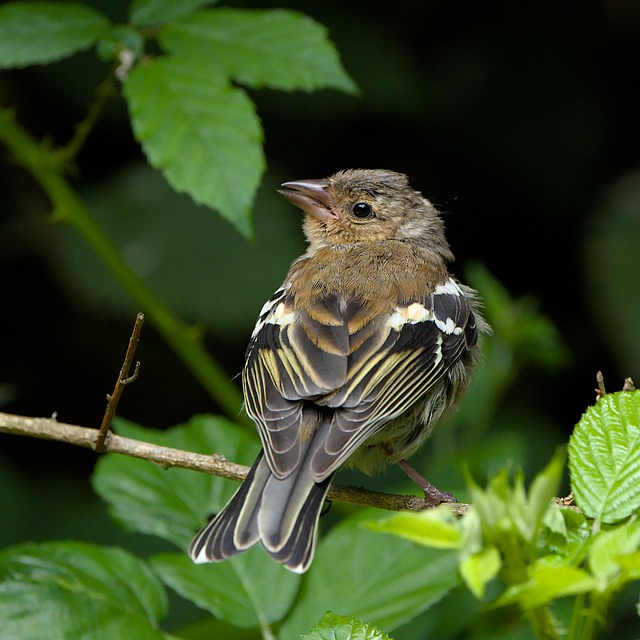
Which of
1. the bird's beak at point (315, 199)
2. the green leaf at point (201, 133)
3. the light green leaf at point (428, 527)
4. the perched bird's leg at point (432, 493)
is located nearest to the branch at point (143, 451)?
the perched bird's leg at point (432, 493)

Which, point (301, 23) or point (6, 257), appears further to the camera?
point (6, 257)

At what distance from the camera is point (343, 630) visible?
1.82 meters

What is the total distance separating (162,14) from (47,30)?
41cm

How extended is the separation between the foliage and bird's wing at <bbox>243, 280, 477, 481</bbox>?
0.94 ft

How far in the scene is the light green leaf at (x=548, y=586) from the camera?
1.30 metres

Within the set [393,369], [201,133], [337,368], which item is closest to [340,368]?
[337,368]

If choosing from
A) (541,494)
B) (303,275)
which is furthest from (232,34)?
(541,494)

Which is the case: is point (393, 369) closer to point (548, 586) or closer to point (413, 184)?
point (548, 586)

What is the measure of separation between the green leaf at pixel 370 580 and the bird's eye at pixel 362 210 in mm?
1837

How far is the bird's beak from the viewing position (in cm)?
438

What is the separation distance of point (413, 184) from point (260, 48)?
2.97 meters

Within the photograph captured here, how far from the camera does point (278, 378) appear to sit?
3010 mm

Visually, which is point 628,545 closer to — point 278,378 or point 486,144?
point 278,378

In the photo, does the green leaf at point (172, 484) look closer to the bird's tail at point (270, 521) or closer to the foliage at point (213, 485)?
the foliage at point (213, 485)
